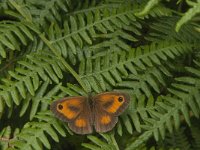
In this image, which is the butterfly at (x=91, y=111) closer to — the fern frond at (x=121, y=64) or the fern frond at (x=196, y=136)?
the fern frond at (x=121, y=64)

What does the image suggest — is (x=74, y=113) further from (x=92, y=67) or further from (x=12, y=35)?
(x=12, y=35)

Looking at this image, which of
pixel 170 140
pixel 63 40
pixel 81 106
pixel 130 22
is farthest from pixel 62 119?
pixel 170 140

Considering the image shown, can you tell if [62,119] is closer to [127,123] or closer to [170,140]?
[127,123]

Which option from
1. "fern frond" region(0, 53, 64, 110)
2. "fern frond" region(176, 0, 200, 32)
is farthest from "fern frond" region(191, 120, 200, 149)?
"fern frond" region(176, 0, 200, 32)

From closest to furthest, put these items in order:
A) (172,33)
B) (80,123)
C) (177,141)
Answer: (80,123) < (172,33) < (177,141)

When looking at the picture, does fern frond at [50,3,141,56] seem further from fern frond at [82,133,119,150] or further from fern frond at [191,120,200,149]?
fern frond at [191,120,200,149]

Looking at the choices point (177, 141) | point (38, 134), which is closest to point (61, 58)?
point (38, 134)
